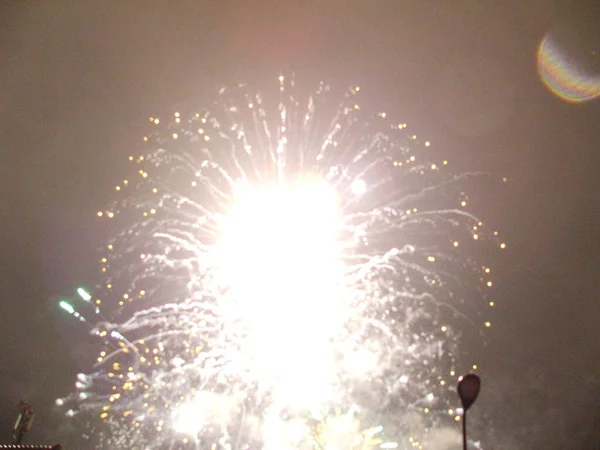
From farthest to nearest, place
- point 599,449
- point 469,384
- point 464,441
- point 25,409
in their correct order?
point 599,449 < point 25,409 < point 464,441 < point 469,384

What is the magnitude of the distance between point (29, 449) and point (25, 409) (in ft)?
19.6

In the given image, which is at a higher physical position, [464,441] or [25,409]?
[25,409]

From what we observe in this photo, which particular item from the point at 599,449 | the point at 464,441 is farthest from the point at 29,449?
the point at 599,449

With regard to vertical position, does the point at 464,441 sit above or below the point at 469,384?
below

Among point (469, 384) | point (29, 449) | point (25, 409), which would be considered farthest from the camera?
point (25, 409)

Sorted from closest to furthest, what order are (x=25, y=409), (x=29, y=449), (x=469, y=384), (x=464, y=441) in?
(x=469, y=384)
(x=464, y=441)
(x=29, y=449)
(x=25, y=409)

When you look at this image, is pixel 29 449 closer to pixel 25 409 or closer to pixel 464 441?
pixel 25 409

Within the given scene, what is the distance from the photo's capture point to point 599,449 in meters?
33.0

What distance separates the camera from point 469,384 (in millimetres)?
7625

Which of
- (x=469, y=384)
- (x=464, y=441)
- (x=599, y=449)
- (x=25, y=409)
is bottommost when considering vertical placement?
(x=464, y=441)

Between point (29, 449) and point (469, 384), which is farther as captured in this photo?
point (29, 449)

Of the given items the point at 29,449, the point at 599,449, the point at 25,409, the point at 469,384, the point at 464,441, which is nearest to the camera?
the point at 469,384

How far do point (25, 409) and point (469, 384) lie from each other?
51.0 feet

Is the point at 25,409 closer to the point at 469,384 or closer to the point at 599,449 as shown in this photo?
the point at 469,384
